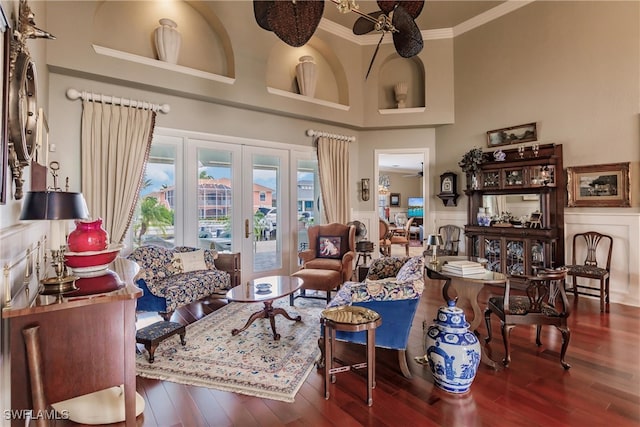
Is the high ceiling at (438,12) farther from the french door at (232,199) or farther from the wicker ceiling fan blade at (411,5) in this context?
the wicker ceiling fan blade at (411,5)

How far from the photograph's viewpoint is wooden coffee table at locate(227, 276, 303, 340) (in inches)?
120

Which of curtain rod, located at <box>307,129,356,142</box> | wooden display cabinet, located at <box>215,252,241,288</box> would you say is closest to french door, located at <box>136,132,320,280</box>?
curtain rod, located at <box>307,129,356,142</box>

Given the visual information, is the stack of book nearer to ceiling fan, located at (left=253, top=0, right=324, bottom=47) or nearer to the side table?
the side table

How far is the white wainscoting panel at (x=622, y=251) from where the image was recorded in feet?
13.5

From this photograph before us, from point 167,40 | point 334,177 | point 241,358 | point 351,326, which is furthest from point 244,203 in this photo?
point 351,326

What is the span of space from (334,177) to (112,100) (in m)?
3.65

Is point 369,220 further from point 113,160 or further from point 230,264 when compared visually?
point 113,160

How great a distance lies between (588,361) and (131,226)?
202 inches

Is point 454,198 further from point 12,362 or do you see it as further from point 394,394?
point 12,362

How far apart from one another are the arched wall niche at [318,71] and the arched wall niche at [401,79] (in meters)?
0.92

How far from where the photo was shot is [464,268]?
2773 mm

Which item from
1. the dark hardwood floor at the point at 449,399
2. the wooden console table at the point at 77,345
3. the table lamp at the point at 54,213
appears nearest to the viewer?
the wooden console table at the point at 77,345

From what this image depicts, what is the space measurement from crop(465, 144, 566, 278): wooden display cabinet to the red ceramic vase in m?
4.82

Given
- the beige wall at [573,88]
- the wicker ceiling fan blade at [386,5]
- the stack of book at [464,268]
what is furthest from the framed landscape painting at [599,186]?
the wicker ceiling fan blade at [386,5]
